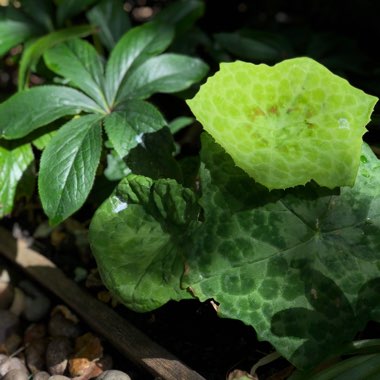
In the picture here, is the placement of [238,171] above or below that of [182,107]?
above

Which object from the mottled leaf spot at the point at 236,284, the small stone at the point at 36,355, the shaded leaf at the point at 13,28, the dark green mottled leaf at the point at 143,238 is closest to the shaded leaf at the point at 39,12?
the shaded leaf at the point at 13,28

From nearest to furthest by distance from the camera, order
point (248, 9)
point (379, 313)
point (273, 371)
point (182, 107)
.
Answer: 1. point (379, 313)
2. point (273, 371)
3. point (182, 107)
4. point (248, 9)

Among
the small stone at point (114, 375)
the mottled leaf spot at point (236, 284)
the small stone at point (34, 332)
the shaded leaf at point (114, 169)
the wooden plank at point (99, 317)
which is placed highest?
the mottled leaf spot at point (236, 284)

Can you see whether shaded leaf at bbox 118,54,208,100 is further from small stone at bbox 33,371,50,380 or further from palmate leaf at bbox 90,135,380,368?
small stone at bbox 33,371,50,380

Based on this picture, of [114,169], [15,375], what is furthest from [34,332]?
[114,169]

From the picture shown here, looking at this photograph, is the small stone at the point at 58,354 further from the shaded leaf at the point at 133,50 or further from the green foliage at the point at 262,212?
the shaded leaf at the point at 133,50

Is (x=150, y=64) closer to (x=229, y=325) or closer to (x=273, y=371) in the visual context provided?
(x=229, y=325)

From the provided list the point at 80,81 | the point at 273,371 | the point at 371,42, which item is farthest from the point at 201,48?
the point at 273,371
